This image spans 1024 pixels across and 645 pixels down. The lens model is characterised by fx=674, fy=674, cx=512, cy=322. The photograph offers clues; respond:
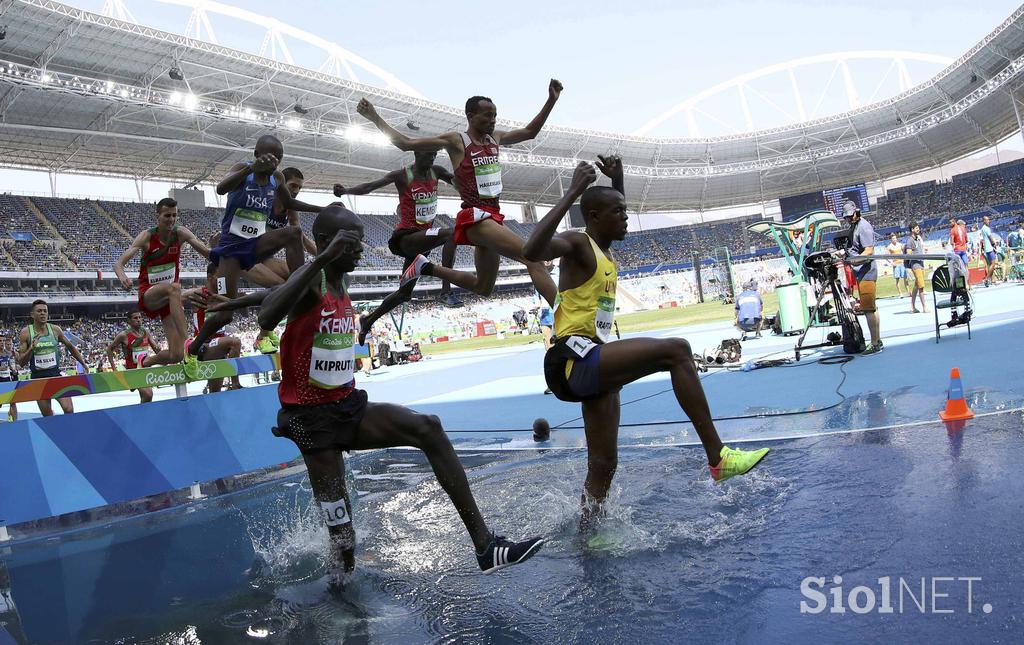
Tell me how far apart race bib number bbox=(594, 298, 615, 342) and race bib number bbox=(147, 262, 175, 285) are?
4.73 metres

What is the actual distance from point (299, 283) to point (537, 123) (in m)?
3.55

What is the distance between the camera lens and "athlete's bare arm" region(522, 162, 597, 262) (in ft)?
10.4

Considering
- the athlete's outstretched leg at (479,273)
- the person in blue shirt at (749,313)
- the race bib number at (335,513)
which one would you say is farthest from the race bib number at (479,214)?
the person in blue shirt at (749,313)

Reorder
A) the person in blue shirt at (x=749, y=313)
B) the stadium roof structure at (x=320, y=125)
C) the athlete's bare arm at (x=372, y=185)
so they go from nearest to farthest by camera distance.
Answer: the athlete's bare arm at (x=372, y=185), the person in blue shirt at (x=749, y=313), the stadium roof structure at (x=320, y=125)

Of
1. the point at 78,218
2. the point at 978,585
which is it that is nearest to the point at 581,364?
the point at 978,585

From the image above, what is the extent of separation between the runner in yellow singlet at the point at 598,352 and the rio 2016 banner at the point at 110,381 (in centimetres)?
310

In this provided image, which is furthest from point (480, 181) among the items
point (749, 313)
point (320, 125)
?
point (320, 125)

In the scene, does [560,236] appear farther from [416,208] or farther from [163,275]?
[163,275]

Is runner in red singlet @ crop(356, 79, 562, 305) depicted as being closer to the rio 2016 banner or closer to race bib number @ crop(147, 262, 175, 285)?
the rio 2016 banner

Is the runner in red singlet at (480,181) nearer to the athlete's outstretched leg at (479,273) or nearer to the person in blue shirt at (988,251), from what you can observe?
the athlete's outstretched leg at (479,273)

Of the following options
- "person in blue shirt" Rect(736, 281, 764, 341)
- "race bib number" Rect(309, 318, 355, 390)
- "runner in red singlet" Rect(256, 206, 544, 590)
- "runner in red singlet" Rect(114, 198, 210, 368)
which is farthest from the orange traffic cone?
"person in blue shirt" Rect(736, 281, 764, 341)

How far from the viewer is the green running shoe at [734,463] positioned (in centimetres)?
319

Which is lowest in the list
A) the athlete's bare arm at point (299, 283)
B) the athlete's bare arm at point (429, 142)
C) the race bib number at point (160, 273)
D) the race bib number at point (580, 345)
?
the race bib number at point (580, 345)

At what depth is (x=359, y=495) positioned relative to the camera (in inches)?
199
